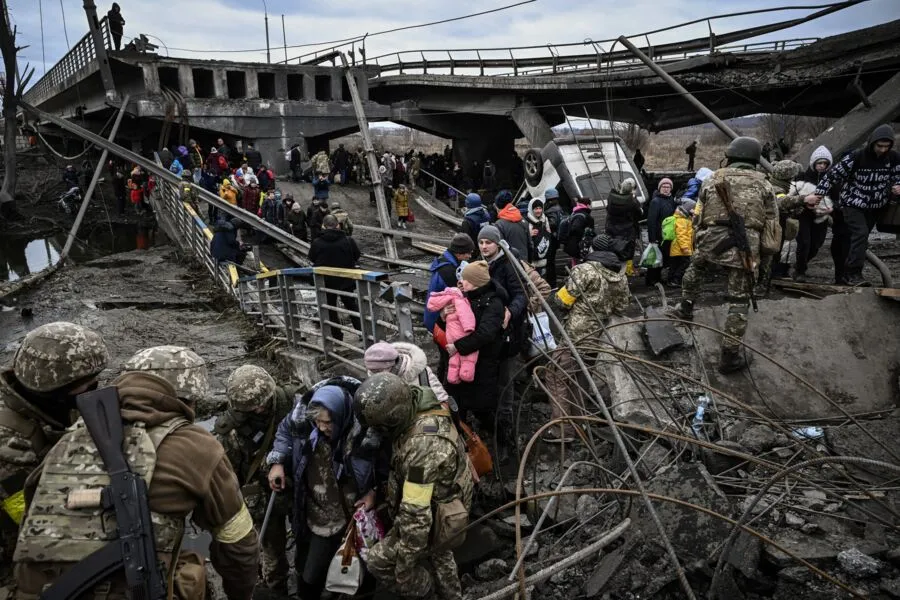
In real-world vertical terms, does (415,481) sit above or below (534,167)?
below

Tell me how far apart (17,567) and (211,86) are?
25.3 metres

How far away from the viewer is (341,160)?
71.1 ft

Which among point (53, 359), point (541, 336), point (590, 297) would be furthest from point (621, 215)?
point (53, 359)

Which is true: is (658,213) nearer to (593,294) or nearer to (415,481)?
(593,294)

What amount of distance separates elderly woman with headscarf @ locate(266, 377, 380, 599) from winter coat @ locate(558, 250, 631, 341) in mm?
2486

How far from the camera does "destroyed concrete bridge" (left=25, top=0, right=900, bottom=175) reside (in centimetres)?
1348

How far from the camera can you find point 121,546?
1.84 m

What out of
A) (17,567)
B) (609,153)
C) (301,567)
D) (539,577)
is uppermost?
(609,153)

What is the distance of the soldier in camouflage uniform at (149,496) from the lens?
6.10ft

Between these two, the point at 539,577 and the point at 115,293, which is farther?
the point at 115,293

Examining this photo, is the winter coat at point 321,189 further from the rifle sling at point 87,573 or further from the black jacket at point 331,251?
the rifle sling at point 87,573

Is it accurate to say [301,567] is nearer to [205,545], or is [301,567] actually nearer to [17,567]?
[205,545]

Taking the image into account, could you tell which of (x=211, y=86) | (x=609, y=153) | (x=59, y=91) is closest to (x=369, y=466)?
(x=609, y=153)

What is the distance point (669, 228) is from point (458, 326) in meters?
4.42
